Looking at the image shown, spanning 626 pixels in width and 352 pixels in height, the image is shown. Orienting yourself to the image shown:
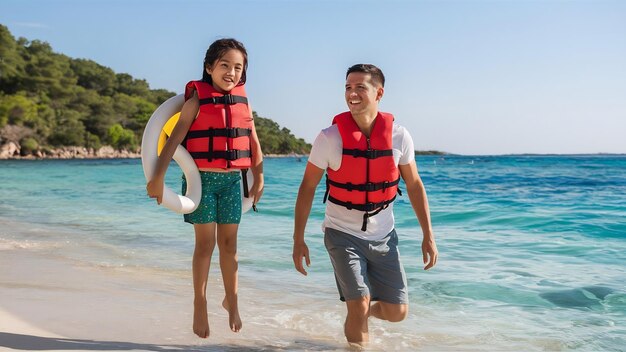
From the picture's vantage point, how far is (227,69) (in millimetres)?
3395

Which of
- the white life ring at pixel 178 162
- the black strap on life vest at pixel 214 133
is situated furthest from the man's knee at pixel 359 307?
the black strap on life vest at pixel 214 133

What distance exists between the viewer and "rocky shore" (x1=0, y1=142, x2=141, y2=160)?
224ft

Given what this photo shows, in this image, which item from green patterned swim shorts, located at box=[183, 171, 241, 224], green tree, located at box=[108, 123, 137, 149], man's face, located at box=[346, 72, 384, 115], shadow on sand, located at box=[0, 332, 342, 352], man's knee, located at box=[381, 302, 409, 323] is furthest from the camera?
green tree, located at box=[108, 123, 137, 149]

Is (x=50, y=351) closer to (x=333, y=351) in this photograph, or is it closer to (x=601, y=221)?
(x=333, y=351)

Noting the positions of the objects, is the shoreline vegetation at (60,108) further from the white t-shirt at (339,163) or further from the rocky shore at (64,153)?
the white t-shirt at (339,163)

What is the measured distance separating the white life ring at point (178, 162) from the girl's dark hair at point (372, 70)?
97 cm

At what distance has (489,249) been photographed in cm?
805

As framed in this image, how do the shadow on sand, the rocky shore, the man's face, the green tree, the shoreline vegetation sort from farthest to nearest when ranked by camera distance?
the green tree → the shoreline vegetation → the rocky shore → the man's face → the shadow on sand

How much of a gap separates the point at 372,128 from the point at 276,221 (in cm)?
810

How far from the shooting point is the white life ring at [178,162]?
3238 mm

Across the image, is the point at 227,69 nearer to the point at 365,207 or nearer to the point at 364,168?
the point at 364,168

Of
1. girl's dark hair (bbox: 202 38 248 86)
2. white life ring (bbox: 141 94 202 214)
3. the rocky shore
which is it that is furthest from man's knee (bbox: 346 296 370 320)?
the rocky shore

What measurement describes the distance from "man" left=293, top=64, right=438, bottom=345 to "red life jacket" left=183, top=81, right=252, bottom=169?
43 cm

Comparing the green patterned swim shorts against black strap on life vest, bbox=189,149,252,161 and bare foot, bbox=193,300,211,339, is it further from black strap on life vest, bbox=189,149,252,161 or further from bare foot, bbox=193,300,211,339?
bare foot, bbox=193,300,211,339
